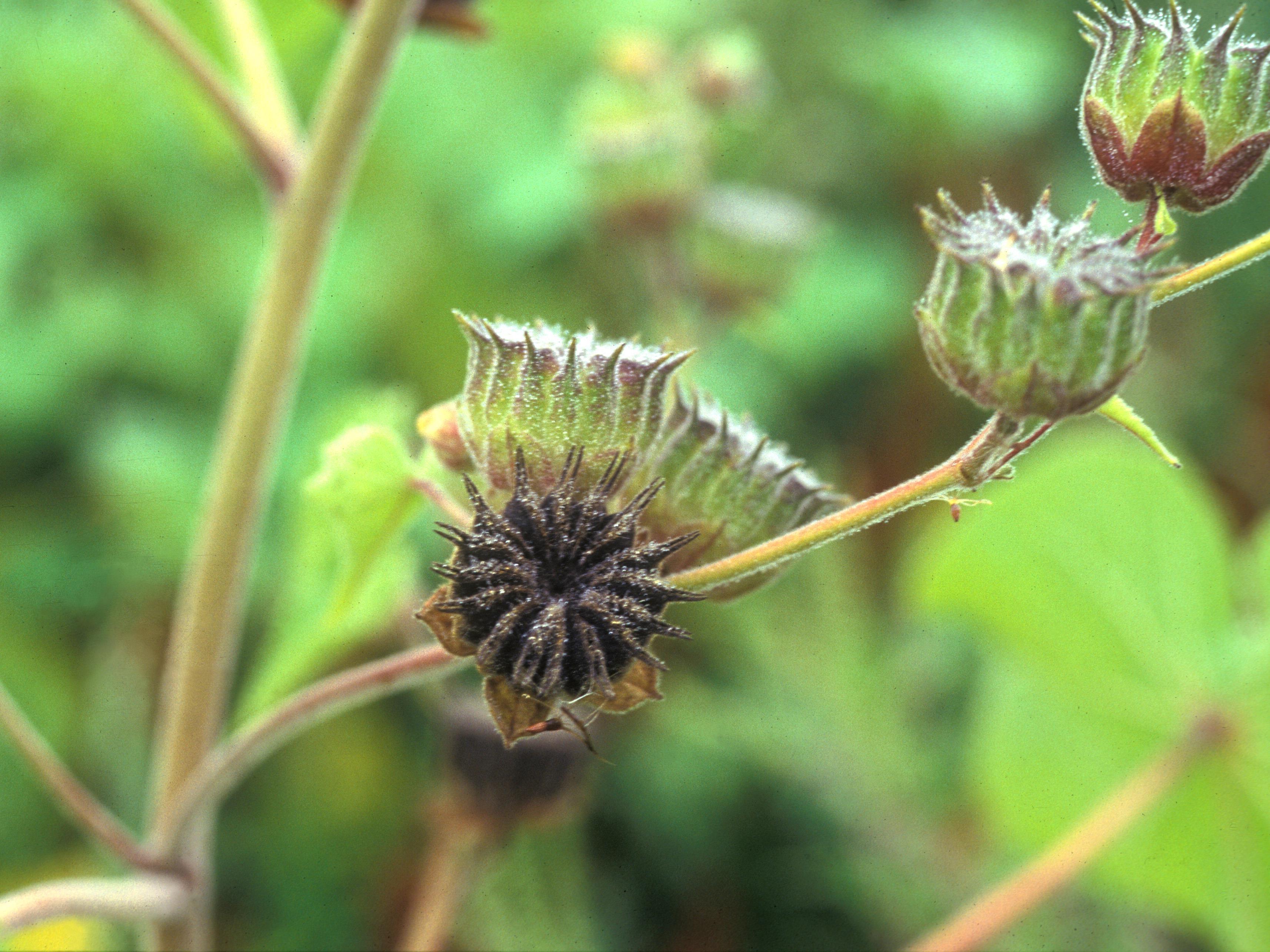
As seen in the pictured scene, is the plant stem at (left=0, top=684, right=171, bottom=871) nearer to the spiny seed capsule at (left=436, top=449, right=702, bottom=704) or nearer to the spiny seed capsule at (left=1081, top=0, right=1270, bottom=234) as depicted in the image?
the spiny seed capsule at (left=436, top=449, right=702, bottom=704)

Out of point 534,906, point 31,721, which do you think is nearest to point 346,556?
point 534,906

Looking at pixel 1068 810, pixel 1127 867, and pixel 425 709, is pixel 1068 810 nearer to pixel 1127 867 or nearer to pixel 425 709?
pixel 1127 867

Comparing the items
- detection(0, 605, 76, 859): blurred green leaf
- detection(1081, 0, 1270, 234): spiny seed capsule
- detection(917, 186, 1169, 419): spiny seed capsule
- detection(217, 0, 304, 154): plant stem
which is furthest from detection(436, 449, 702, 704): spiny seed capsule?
detection(0, 605, 76, 859): blurred green leaf

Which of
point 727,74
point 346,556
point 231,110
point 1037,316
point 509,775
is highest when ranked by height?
point 727,74

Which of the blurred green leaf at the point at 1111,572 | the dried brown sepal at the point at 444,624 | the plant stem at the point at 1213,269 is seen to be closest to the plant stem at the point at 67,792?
the dried brown sepal at the point at 444,624

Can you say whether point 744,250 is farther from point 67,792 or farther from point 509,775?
point 67,792

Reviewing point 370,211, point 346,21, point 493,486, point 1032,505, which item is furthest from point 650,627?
point 370,211
